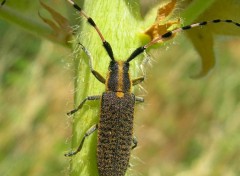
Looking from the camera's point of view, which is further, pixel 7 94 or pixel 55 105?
pixel 55 105

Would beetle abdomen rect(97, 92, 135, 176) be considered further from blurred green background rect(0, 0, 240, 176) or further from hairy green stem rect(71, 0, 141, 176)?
blurred green background rect(0, 0, 240, 176)

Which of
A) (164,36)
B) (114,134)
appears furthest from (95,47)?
(114,134)

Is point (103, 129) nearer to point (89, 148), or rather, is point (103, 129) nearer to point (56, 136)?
point (89, 148)

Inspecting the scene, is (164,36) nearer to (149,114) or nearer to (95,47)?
(95,47)

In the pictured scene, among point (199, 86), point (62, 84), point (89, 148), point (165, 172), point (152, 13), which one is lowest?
point (165, 172)

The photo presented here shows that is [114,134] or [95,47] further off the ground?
[95,47]

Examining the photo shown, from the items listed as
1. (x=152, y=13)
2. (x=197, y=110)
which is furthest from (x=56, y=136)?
(x=152, y=13)
